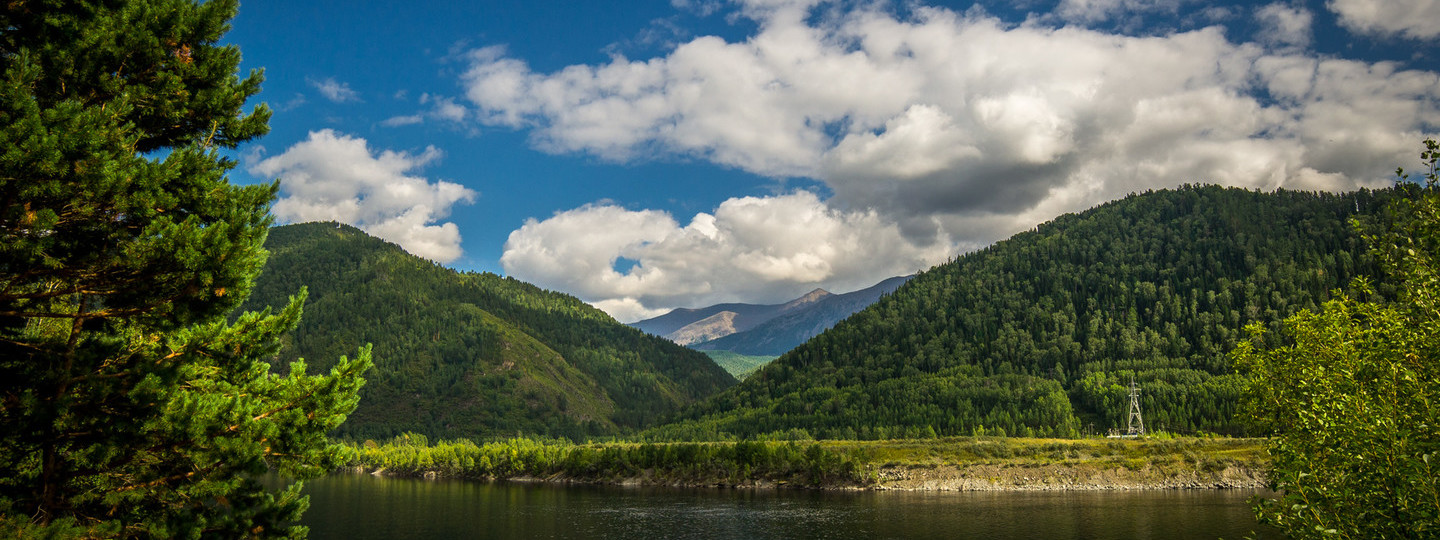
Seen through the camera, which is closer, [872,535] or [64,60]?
[64,60]

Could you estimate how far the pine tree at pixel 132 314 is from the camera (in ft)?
49.0

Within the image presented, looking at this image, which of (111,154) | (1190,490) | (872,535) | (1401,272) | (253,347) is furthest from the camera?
(1190,490)

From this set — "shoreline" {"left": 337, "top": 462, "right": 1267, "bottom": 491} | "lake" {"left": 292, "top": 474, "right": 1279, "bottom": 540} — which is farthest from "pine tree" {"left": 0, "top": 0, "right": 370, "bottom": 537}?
"shoreline" {"left": 337, "top": 462, "right": 1267, "bottom": 491}

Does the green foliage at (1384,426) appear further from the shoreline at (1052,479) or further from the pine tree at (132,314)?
the shoreline at (1052,479)

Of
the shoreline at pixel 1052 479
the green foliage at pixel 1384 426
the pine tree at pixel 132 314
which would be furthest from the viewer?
the shoreline at pixel 1052 479

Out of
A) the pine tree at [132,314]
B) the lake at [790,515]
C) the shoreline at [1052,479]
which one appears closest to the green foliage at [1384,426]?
the pine tree at [132,314]

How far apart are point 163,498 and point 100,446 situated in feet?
6.68

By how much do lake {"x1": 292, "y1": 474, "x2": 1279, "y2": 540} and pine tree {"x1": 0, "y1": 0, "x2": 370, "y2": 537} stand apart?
319 feet

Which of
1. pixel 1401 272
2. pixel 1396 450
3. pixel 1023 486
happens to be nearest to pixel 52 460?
pixel 1396 450

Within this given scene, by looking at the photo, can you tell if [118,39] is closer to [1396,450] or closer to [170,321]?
[170,321]

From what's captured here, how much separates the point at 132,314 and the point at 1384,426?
28.7 meters

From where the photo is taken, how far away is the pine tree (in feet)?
49.0

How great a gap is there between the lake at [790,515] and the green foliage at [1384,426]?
295ft

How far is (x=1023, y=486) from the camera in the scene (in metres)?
186
